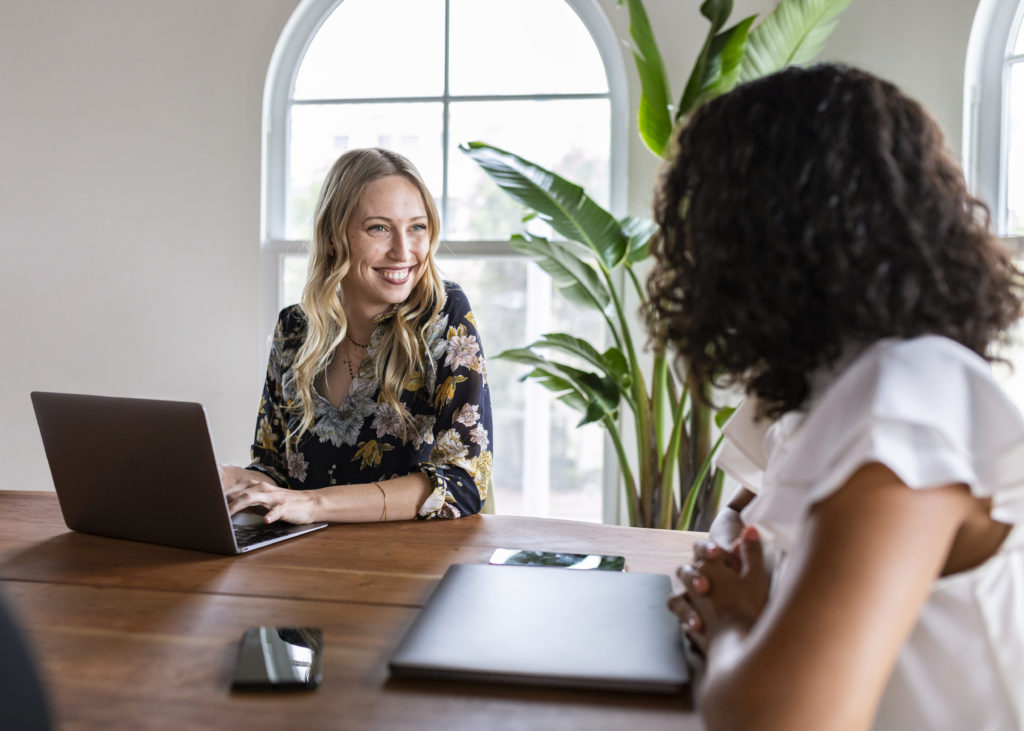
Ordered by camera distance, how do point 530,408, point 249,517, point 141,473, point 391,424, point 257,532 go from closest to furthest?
point 141,473 → point 257,532 → point 249,517 → point 391,424 → point 530,408

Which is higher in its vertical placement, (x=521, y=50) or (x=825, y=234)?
(x=521, y=50)

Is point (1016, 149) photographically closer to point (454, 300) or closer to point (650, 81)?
point (650, 81)

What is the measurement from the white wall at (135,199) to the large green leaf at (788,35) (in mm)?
1807

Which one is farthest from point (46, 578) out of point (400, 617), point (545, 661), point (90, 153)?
point (90, 153)

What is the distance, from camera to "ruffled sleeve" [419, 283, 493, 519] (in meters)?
1.68

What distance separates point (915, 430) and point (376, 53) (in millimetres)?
3047

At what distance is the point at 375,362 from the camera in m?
1.94

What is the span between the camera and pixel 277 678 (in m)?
0.88

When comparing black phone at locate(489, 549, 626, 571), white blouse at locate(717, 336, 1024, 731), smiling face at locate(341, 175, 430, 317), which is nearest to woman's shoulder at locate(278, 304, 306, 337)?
smiling face at locate(341, 175, 430, 317)

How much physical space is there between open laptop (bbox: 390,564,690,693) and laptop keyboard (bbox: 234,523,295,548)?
0.42m

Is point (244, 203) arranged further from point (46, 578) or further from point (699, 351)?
point (699, 351)

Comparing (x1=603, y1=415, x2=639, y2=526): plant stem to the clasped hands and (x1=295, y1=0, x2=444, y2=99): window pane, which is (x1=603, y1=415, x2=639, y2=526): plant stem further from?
the clasped hands

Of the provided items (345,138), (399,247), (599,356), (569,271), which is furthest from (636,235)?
(345,138)

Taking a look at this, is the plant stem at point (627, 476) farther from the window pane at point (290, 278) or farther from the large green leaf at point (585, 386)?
the window pane at point (290, 278)
